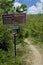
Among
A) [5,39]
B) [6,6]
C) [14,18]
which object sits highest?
[6,6]

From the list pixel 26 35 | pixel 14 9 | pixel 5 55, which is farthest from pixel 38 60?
pixel 26 35

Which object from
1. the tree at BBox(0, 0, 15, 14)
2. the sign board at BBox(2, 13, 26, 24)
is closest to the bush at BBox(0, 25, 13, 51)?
the tree at BBox(0, 0, 15, 14)

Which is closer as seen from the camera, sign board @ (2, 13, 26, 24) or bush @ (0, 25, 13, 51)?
sign board @ (2, 13, 26, 24)

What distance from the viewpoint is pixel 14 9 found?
50.2ft

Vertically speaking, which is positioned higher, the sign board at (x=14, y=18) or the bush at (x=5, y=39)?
the sign board at (x=14, y=18)

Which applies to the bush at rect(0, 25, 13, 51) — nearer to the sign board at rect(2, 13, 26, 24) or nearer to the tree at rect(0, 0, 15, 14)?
the tree at rect(0, 0, 15, 14)

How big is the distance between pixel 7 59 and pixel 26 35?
1919 cm

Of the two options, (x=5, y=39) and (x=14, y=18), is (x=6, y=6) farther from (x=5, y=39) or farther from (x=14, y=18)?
(x=14, y=18)

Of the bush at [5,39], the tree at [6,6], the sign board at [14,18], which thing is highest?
the tree at [6,6]

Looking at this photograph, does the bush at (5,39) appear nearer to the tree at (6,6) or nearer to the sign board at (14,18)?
the tree at (6,6)

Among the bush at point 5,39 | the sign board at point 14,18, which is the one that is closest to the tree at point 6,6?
the bush at point 5,39

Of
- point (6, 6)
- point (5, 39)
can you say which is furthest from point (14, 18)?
point (6, 6)

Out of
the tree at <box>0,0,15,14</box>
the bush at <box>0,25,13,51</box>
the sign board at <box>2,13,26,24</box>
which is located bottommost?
the bush at <box>0,25,13,51</box>

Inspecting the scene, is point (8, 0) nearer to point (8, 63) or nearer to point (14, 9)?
point (14, 9)
